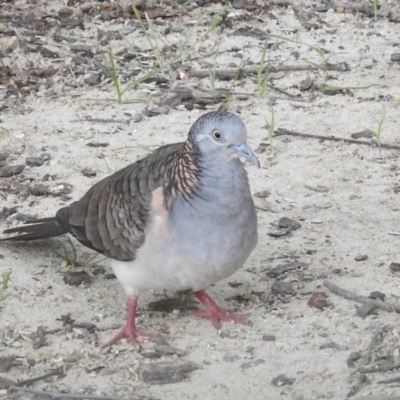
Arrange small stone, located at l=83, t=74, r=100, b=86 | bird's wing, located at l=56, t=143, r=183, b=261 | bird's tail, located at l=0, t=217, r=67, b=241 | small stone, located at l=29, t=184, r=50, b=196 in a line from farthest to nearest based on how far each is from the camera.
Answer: small stone, located at l=83, t=74, r=100, b=86
small stone, located at l=29, t=184, r=50, b=196
bird's tail, located at l=0, t=217, r=67, b=241
bird's wing, located at l=56, t=143, r=183, b=261

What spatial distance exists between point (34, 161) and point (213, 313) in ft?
6.50

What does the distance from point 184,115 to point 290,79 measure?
93 centimetres

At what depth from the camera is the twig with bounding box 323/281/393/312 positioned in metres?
5.25

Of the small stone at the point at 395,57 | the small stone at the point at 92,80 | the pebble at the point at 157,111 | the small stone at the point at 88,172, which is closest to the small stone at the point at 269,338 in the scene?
the small stone at the point at 88,172

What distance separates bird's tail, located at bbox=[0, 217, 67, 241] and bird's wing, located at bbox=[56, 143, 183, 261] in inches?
9.5

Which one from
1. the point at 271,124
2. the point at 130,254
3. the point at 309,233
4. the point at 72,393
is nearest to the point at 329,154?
the point at 271,124

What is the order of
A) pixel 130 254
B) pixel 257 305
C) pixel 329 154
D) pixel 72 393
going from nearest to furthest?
pixel 72 393
pixel 130 254
pixel 257 305
pixel 329 154

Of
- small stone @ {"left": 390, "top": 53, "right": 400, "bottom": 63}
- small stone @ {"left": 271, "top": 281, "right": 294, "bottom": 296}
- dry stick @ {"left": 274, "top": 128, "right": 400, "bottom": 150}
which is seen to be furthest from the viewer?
small stone @ {"left": 390, "top": 53, "right": 400, "bottom": 63}

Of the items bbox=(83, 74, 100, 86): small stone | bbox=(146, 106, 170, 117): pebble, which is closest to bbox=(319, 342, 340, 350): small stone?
bbox=(146, 106, 170, 117): pebble

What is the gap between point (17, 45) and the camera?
27.1ft

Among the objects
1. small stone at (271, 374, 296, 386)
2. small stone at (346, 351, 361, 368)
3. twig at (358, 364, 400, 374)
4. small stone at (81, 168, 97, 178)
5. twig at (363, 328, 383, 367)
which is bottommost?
small stone at (271, 374, 296, 386)

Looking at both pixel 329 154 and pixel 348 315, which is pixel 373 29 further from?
pixel 348 315

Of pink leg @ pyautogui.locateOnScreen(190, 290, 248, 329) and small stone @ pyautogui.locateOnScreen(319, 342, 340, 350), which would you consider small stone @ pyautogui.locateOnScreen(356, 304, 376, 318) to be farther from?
pink leg @ pyautogui.locateOnScreen(190, 290, 248, 329)

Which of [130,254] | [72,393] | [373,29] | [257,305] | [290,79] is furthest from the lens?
[373,29]
